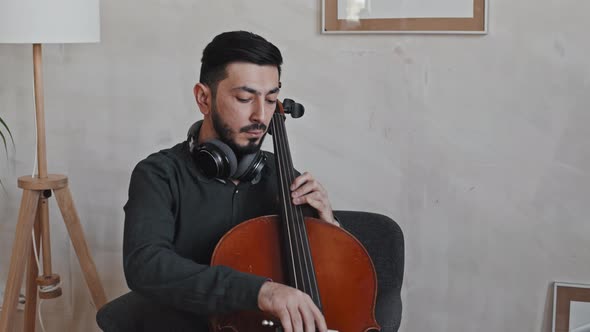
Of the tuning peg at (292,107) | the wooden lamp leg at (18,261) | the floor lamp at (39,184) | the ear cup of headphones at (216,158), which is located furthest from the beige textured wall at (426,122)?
the ear cup of headphones at (216,158)

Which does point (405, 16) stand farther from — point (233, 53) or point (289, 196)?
point (289, 196)

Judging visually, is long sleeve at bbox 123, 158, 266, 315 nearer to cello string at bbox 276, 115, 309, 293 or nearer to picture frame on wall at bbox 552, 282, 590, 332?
cello string at bbox 276, 115, 309, 293

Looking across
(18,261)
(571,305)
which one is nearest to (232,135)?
(18,261)

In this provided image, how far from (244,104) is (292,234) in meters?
0.36

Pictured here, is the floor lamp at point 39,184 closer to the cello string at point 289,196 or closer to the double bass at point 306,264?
the cello string at point 289,196

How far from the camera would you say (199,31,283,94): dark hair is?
1796 mm

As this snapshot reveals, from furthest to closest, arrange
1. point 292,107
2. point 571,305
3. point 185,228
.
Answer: point 571,305 < point 292,107 < point 185,228

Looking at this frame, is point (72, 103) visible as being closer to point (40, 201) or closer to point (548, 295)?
point (40, 201)

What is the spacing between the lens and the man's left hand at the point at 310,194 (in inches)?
69.7

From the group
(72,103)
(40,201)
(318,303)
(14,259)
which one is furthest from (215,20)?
(318,303)

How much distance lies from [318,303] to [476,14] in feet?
4.21

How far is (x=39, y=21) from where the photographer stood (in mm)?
2262

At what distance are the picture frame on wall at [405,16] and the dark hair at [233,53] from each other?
29.0 inches

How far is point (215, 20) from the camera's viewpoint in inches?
104
